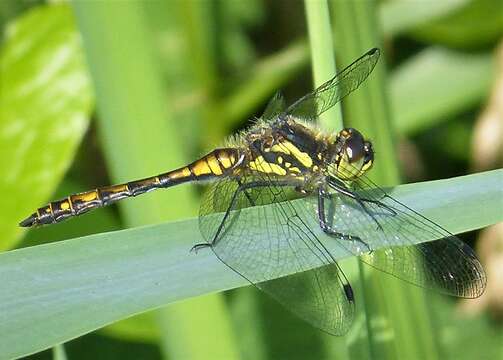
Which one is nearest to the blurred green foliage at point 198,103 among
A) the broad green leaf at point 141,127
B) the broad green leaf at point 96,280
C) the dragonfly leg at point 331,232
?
the broad green leaf at point 141,127

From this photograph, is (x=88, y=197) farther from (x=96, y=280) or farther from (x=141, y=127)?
(x=96, y=280)

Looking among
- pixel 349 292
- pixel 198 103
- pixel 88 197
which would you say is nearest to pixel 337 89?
pixel 349 292

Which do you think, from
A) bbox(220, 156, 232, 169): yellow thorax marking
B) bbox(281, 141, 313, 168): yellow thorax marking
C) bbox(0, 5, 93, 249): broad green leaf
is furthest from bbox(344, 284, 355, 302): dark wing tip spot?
bbox(0, 5, 93, 249): broad green leaf

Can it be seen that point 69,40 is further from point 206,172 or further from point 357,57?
point 357,57

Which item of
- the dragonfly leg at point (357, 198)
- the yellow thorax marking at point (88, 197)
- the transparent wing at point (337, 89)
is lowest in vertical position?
the dragonfly leg at point (357, 198)

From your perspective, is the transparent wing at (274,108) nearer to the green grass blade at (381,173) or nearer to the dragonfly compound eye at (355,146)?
the dragonfly compound eye at (355,146)

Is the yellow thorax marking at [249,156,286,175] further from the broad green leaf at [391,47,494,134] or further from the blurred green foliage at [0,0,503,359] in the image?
the broad green leaf at [391,47,494,134]

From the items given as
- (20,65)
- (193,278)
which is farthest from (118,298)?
(20,65)
